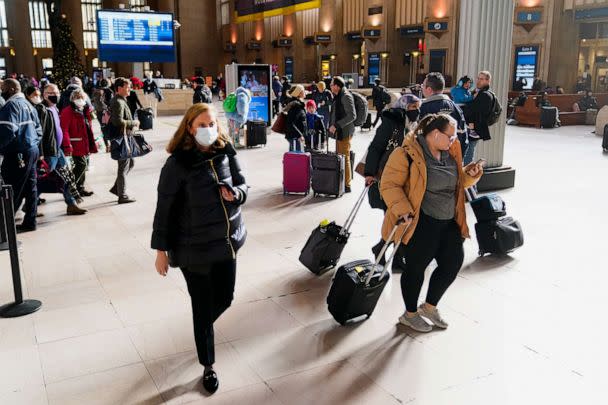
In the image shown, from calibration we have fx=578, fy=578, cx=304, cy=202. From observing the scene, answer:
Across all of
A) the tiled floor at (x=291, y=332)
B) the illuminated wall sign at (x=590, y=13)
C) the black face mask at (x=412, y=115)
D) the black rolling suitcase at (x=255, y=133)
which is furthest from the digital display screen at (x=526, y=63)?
the black face mask at (x=412, y=115)

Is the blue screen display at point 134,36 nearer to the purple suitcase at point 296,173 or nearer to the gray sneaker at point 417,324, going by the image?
the purple suitcase at point 296,173

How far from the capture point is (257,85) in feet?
50.3

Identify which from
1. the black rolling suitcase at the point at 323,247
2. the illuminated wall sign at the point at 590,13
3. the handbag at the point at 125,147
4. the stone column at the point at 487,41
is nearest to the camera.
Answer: the black rolling suitcase at the point at 323,247

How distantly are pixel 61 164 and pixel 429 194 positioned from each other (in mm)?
5422

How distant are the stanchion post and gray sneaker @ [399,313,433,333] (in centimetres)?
294

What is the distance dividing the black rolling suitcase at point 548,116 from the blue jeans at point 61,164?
15206 millimetres

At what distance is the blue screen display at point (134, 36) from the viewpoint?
65.1ft

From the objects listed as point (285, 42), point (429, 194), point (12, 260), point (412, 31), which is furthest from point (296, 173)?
point (285, 42)

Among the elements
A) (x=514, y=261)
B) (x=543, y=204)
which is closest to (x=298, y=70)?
(x=543, y=204)

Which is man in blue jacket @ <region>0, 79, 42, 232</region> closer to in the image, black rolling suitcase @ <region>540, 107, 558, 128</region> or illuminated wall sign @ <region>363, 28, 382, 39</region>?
black rolling suitcase @ <region>540, 107, 558, 128</region>

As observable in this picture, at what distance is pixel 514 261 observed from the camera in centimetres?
589

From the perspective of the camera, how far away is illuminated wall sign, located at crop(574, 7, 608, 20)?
2192cm

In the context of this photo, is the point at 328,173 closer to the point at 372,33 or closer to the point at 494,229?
the point at 494,229

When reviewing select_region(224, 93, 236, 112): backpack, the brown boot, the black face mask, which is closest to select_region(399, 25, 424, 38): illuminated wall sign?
select_region(224, 93, 236, 112): backpack
